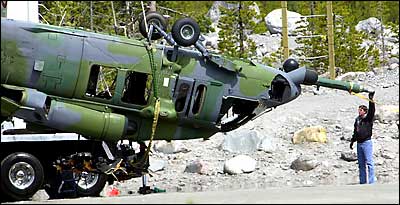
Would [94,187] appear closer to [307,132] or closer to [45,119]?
[45,119]

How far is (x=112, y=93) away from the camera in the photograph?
1306 centimetres

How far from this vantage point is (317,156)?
789 inches

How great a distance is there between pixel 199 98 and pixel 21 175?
9.67 feet

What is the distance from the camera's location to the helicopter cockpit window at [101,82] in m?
12.9

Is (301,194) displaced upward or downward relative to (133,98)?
downward

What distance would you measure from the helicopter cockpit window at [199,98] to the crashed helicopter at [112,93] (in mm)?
16

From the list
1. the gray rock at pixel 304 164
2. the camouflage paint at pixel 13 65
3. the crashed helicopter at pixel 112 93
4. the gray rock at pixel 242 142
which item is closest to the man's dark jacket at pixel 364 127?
the crashed helicopter at pixel 112 93

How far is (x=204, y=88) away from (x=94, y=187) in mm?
2537

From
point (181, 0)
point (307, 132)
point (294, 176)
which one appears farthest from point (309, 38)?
point (181, 0)

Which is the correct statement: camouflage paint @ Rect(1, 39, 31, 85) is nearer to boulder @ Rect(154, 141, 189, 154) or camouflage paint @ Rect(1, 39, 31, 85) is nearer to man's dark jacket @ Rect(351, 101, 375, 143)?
man's dark jacket @ Rect(351, 101, 375, 143)

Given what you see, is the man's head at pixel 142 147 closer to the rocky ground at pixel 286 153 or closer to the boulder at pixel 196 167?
the rocky ground at pixel 286 153

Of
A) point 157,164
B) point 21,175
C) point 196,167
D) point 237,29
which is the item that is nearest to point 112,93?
point 21,175

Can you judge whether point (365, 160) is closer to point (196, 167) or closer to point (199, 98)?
point (199, 98)

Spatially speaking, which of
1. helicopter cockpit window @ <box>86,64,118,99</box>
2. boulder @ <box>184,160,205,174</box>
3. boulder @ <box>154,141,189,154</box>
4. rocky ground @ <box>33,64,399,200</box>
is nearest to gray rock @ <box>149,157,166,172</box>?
rocky ground @ <box>33,64,399,200</box>
